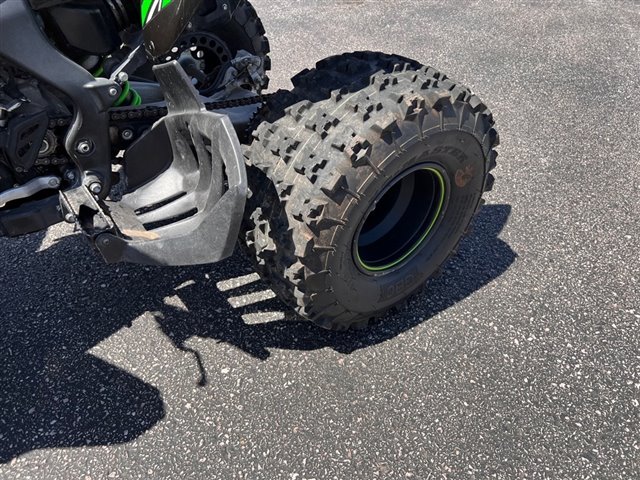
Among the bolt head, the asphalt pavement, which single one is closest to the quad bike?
the bolt head

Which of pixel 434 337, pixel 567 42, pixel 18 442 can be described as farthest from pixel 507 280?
pixel 567 42

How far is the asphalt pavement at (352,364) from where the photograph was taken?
214 cm

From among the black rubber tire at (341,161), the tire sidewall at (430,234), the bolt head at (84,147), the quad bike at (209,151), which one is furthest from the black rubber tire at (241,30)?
the tire sidewall at (430,234)

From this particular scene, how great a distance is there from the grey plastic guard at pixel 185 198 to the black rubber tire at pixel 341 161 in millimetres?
211

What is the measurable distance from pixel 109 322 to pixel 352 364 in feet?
3.88

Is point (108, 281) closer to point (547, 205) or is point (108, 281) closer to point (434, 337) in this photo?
point (434, 337)

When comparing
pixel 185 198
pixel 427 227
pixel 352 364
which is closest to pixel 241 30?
pixel 185 198

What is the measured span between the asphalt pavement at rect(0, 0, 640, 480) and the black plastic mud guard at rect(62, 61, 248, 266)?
2.10 feet

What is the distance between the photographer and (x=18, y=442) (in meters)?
2.23

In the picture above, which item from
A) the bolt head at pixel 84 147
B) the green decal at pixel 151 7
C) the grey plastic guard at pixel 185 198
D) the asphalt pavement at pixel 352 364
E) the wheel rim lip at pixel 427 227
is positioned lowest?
the asphalt pavement at pixel 352 364

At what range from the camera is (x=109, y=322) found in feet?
8.96

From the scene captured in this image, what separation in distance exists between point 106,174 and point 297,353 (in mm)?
1099

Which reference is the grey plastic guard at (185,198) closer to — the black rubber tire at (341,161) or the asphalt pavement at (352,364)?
the black rubber tire at (341,161)

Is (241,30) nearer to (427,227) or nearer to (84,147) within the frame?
(84,147)
